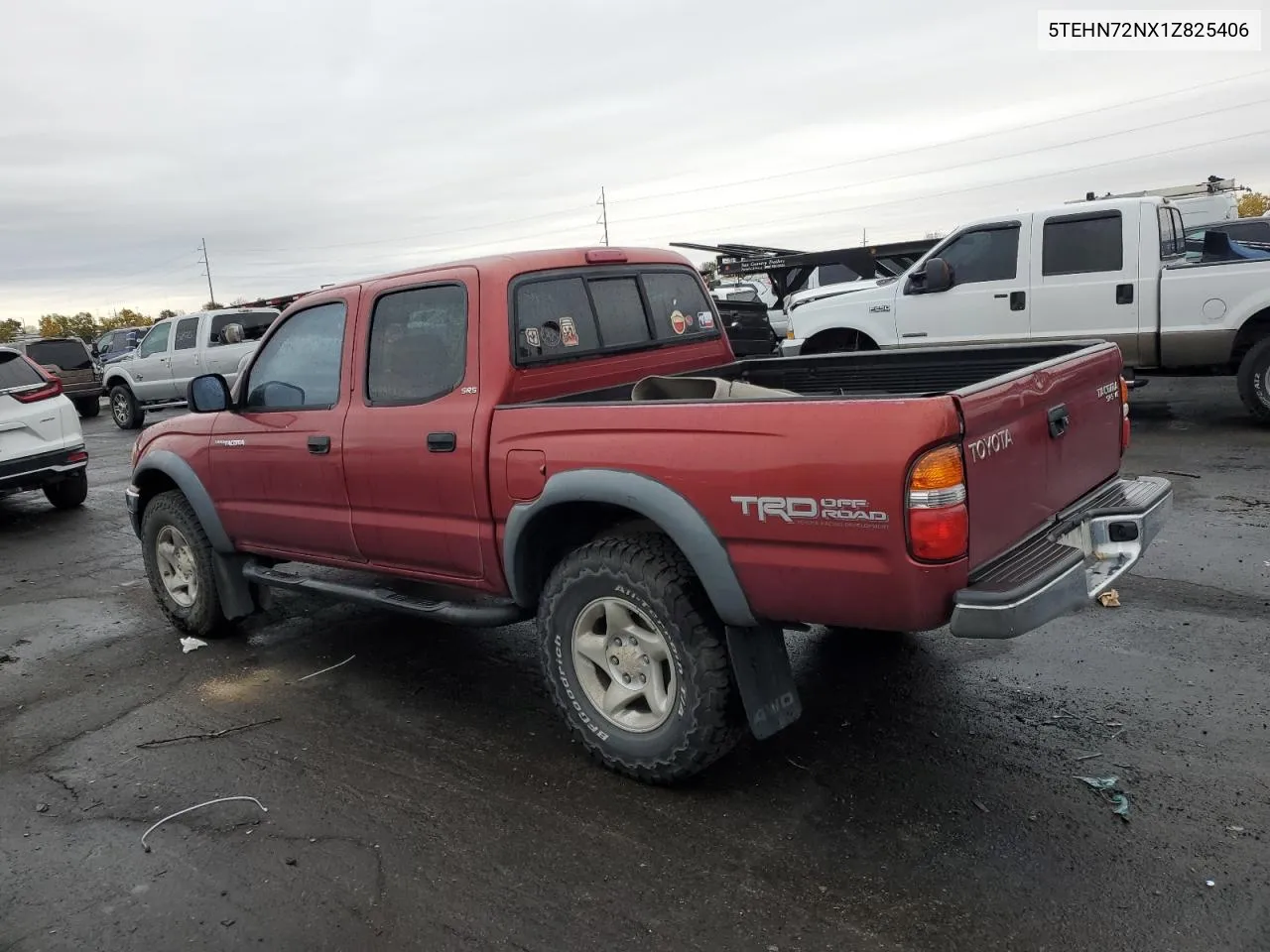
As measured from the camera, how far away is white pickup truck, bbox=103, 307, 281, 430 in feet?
54.3

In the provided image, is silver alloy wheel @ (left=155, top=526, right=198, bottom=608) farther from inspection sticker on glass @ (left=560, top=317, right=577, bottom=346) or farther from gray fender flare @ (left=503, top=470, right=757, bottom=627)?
gray fender flare @ (left=503, top=470, right=757, bottom=627)

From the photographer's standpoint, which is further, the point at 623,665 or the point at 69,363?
the point at 69,363

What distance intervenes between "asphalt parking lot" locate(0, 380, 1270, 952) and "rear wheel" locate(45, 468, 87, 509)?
5.55m

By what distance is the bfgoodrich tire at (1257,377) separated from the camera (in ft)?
28.0

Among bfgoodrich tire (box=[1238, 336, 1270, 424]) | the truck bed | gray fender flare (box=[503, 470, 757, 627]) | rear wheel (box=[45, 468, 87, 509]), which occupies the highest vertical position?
the truck bed

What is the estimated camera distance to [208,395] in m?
4.95

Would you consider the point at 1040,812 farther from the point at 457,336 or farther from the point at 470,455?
the point at 457,336

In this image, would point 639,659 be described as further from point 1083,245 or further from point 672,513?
point 1083,245

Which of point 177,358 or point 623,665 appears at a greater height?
point 177,358

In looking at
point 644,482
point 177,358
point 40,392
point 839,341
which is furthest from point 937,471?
point 177,358


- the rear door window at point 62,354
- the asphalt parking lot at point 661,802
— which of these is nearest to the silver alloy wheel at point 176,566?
the asphalt parking lot at point 661,802

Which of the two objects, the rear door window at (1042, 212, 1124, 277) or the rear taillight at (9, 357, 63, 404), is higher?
the rear door window at (1042, 212, 1124, 277)

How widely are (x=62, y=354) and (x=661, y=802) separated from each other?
20922 millimetres

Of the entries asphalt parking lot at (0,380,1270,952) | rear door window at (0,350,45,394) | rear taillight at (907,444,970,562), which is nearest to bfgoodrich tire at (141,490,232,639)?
asphalt parking lot at (0,380,1270,952)
